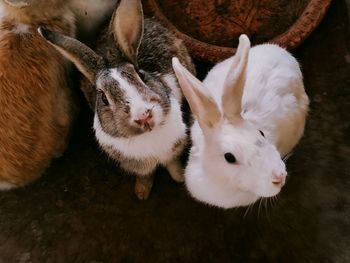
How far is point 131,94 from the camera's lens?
1767 mm

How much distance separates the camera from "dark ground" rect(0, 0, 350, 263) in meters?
2.17

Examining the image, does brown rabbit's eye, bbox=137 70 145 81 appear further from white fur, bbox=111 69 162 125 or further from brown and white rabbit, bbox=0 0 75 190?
brown and white rabbit, bbox=0 0 75 190

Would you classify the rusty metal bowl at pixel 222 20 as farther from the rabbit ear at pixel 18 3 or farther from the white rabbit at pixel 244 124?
the rabbit ear at pixel 18 3

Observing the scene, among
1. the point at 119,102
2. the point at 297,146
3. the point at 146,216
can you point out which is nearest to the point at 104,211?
the point at 146,216

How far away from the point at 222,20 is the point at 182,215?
109 cm

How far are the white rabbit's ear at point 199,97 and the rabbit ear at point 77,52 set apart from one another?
1.42 ft

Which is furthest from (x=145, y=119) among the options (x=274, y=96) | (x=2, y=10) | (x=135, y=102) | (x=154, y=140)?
(x=2, y=10)

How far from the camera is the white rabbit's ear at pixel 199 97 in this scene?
61.4 inches

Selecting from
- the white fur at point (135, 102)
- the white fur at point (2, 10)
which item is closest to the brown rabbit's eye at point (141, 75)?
the white fur at point (135, 102)

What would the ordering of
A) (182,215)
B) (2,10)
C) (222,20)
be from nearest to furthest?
(2,10) → (182,215) → (222,20)

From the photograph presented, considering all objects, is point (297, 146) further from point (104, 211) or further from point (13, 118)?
point (13, 118)

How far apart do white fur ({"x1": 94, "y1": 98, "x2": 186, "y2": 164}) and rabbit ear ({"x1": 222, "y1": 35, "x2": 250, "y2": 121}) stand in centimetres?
34

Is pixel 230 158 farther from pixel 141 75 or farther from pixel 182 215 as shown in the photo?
pixel 182 215

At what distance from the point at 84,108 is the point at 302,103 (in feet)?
3.76
